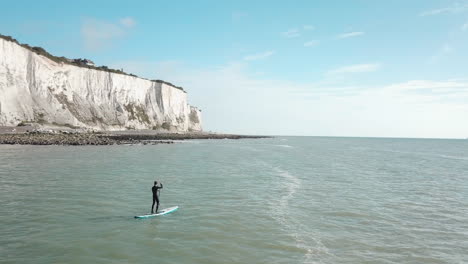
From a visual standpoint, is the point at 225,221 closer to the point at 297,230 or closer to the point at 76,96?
the point at 297,230

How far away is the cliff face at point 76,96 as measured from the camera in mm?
62844

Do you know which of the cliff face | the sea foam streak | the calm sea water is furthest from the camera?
the cliff face

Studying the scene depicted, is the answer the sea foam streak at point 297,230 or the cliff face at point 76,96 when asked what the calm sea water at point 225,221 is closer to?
the sea foam streak at point 297,230

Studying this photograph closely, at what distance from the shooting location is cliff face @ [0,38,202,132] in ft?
206

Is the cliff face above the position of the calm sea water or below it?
above

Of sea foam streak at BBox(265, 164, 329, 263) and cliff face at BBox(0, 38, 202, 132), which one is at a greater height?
cliff face at BBox(0, 38, 202, 132)

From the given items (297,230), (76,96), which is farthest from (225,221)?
(76,96)

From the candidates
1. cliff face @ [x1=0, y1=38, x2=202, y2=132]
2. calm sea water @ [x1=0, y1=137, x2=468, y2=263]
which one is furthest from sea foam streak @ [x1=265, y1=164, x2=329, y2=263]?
cliff face @ [x1=0, y1=38, x2=202, y2=132]

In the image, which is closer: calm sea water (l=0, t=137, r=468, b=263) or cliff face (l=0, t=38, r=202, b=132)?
calm sea water (l=0, t=137, r=468, b=263)

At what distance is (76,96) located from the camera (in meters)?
81.2

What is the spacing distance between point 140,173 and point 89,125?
61.1 meters

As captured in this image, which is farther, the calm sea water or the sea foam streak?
the sea foam streak

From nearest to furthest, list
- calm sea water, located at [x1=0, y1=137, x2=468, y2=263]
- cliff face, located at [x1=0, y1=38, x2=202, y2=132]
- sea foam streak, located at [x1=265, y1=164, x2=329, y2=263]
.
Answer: calm sea water, located at [x1=0, y1=137, x2=468, y2=263], sea foam streak, located at [x1=265, y1=164, x2=329, y2=263], cliff face, located at [x1=0, y1=38, x2=202, y2=132]

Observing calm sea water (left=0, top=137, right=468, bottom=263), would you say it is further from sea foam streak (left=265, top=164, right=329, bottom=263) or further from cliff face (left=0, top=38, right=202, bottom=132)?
cliff face (left=0, top=38, right=202, bottom=132)
